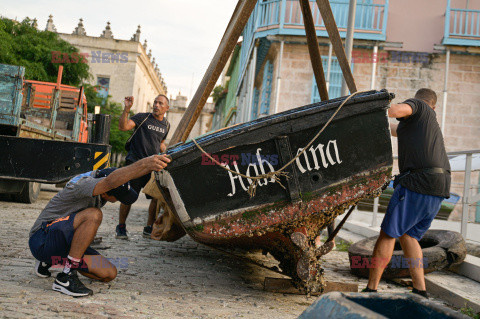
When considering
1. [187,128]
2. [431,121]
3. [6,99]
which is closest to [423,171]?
[431,121]

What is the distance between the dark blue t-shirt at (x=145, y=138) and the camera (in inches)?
248

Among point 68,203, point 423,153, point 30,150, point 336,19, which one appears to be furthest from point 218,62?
point 336,19

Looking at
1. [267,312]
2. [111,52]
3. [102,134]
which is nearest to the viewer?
[267,312]

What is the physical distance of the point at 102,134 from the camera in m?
9.42

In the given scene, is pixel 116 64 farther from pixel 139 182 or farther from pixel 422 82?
pixel 139 182

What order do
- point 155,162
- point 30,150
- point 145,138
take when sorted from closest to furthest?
point 155,162 → point 145,138 → point 30,150

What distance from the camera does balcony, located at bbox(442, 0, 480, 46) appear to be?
1518 centimetres

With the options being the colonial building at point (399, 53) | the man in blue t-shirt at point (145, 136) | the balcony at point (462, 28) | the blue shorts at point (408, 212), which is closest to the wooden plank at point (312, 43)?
the blue shorts at point (408, 212)

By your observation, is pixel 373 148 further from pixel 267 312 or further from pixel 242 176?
pixel 267 312

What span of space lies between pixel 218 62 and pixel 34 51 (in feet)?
77.8

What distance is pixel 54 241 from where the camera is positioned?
3750mm

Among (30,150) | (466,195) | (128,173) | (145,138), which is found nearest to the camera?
(128,173)

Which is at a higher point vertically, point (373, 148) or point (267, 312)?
point (373, 148)

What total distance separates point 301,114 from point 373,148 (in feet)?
2.39
